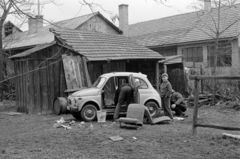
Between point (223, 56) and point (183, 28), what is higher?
point (183, 28)

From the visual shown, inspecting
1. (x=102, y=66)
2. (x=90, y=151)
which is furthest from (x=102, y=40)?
(x=90, y=151)

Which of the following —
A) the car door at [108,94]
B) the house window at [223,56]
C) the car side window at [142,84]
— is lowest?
the car door at [108,94]

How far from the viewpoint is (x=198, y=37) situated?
26.5m

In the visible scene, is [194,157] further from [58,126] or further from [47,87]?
[47,87]

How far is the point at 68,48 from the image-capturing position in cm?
1540

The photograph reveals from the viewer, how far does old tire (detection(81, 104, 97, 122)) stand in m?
12.2

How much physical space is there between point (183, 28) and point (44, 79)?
58.9 ft

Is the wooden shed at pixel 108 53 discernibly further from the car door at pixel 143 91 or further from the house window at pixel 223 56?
the house window at pixel 223 56

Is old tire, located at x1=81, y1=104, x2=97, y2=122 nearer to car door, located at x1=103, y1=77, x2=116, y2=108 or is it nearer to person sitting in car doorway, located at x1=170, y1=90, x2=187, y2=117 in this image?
car door, located at x1=103, y1=77, x2=116, y2=108

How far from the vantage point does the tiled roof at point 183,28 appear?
2536 centimetres

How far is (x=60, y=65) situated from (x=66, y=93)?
4.38 feet

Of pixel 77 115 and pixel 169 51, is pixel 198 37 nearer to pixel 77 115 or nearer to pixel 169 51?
pixel 169 51

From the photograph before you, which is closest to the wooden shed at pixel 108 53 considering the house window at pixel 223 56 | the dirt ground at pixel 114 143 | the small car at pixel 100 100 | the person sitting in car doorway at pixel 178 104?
the small car at pixel 100 100

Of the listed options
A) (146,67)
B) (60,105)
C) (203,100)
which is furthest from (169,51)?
(60,105)
